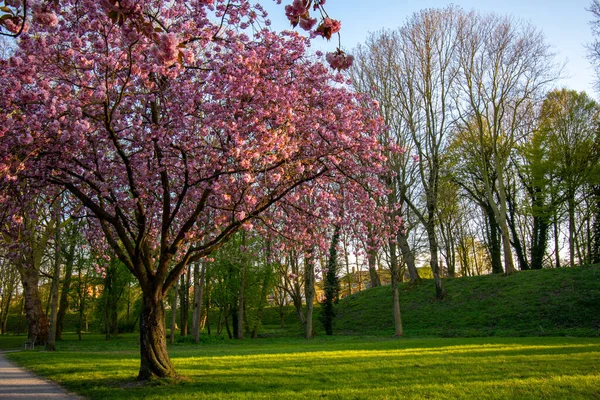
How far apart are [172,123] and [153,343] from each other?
4364mm

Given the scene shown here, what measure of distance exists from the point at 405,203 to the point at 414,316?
6492 millimetres

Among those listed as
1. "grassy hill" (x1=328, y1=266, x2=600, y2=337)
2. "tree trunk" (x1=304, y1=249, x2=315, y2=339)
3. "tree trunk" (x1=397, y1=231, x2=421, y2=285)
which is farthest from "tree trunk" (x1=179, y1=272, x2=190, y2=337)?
"tree trunk" (x1=397, y1=231, x2=421, y2=285)

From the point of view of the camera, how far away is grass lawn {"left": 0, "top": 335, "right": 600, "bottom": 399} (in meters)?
7.42

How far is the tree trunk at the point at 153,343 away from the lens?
29.3 feet

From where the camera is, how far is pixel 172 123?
28.2ft

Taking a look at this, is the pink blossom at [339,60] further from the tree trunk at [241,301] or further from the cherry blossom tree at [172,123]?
the tree trunk at [241,301]

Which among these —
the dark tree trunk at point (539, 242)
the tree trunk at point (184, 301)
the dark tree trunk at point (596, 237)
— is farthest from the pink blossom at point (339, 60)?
the dark tree trunk at point (539, 242)

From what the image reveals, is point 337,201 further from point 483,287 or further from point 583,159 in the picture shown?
point 583,159

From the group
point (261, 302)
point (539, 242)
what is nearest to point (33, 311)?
point (261, 302)

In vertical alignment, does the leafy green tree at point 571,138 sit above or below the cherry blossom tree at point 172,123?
above

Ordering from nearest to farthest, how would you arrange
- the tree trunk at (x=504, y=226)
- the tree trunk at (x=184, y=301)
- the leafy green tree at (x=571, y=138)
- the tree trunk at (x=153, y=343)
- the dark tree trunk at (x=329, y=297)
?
the tree trunk at (x=153, y=343)
the tree trunk at (x=504, y=226)
the dark tree trunk at (x=329, y=297)
the leafy green tree at (x=571, y=138)
the tree trunk at (x=184, y=301)

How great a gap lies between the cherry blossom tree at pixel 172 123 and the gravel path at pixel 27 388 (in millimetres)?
1536

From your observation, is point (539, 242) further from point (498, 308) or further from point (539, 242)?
point (498, 308)

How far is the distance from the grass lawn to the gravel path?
28cm
